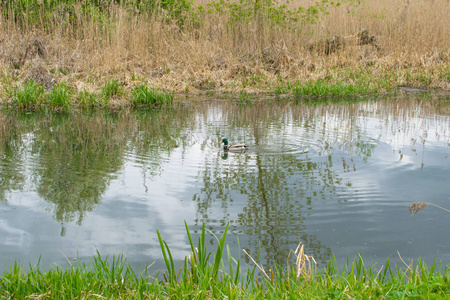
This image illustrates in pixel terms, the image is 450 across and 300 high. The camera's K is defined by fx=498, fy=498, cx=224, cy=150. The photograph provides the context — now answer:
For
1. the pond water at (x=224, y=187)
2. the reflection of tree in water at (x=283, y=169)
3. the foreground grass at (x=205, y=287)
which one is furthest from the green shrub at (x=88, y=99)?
the foreground grass at (x=205, y=287)

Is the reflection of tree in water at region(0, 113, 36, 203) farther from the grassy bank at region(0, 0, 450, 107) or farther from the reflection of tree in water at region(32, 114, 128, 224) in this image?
the grassy bank at region(0, 0, 450, 107)

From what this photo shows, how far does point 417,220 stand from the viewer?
162 inches

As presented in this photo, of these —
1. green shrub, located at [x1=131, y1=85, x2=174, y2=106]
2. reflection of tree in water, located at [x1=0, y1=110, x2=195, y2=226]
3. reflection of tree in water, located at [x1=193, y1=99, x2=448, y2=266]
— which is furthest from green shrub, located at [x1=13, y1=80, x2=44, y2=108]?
reflection of tree in water, located at [x1=193, y1=99, x2=448, y2=266]

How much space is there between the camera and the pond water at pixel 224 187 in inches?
144

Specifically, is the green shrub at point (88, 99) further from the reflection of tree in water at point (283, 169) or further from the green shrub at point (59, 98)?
the reflection of tree in water at point (283, 169)

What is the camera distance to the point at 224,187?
5.09 m

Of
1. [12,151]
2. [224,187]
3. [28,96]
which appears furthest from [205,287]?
[28,96]

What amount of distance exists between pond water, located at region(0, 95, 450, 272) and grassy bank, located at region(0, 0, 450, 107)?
3.88 meters

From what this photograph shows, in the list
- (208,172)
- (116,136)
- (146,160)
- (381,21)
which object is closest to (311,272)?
(208,172)

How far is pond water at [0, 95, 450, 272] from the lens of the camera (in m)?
3.65

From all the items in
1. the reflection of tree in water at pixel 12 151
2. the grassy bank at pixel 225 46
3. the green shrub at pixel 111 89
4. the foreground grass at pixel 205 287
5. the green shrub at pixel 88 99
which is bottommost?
the foreground grass at pixel 205 287

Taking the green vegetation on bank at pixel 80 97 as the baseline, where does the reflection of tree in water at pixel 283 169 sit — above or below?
below

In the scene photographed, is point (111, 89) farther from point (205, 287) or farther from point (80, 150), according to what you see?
point (205, 287)

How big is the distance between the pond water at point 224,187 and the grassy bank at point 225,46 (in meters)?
3.88
